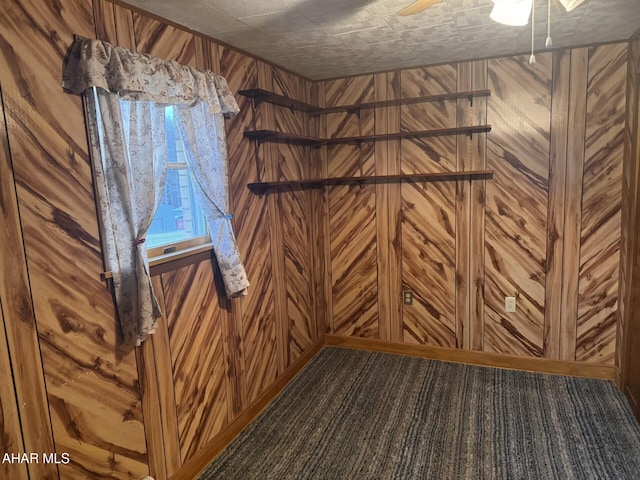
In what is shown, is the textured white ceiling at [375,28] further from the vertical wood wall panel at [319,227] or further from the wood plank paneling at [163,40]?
the vertical wood wall panel at [319,227]

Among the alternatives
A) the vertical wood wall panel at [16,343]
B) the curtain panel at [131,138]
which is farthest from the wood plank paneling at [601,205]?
the vertical wood wall panel at [16,343]

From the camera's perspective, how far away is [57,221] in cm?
163

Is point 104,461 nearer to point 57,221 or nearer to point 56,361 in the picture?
point 56,361

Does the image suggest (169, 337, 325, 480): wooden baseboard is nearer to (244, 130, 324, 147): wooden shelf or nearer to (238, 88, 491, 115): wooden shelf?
(244, 130, 324, 147): wooden shelf

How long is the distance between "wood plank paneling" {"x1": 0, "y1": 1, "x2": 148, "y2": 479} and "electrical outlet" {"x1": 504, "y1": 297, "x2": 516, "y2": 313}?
2.69 metres

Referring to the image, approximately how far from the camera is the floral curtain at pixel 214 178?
2270mm

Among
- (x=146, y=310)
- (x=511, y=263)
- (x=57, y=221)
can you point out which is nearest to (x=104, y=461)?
(x=146, y=310)

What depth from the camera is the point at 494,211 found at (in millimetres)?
3260

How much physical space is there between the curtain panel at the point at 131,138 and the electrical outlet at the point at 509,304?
97.0 inches

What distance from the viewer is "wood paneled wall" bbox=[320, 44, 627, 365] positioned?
299cm

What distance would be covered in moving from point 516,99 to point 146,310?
2.79 m

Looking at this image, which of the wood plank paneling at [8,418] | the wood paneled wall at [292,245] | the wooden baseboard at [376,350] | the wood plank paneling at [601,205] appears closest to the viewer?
the wood plank paneling at [8,418]

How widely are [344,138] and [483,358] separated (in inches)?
81.3

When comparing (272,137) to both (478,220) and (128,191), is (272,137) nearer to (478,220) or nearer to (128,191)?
(128,191)
